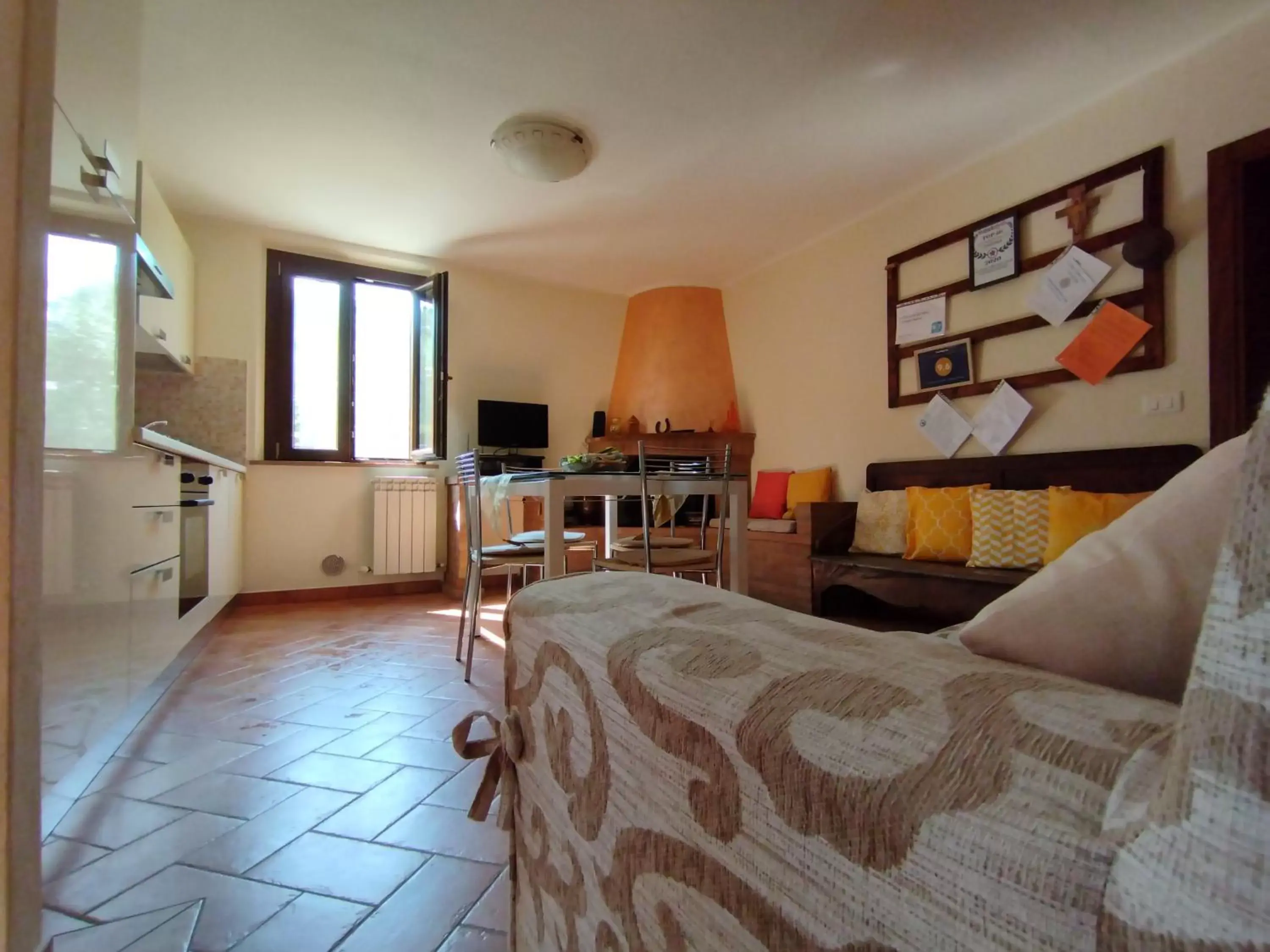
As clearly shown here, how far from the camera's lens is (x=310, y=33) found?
2301mm

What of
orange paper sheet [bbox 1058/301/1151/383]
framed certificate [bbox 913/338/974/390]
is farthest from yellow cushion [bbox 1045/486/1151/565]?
framed certificate [bbox 913/338/974/390]

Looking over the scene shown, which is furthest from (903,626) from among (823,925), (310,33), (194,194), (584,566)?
(194,194)

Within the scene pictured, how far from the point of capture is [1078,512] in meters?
2.50

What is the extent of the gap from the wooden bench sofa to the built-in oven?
296 cm

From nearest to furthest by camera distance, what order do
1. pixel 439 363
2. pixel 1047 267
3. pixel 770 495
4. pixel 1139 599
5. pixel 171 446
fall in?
pixel 1139 599 → pixel 171 446 → pixel 1047 267 → pixel 439 363 → pixel 770 495

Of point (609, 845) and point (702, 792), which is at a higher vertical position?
point (702, 792)

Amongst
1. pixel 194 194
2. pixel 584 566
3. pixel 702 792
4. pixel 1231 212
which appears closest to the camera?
pixel 702 792

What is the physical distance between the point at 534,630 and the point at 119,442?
1.54 metres

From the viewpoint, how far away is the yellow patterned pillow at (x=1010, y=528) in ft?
8.67

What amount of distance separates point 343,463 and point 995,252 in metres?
4.26

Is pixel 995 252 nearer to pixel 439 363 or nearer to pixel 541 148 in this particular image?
pixel 541 148

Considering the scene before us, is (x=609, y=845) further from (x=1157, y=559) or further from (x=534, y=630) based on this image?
(x=1157, y=559)

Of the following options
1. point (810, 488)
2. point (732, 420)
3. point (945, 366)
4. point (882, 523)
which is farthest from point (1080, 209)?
A: point (732, 420)

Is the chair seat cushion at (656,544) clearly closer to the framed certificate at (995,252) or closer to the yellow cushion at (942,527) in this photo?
the yellow cushion at (942,527)
